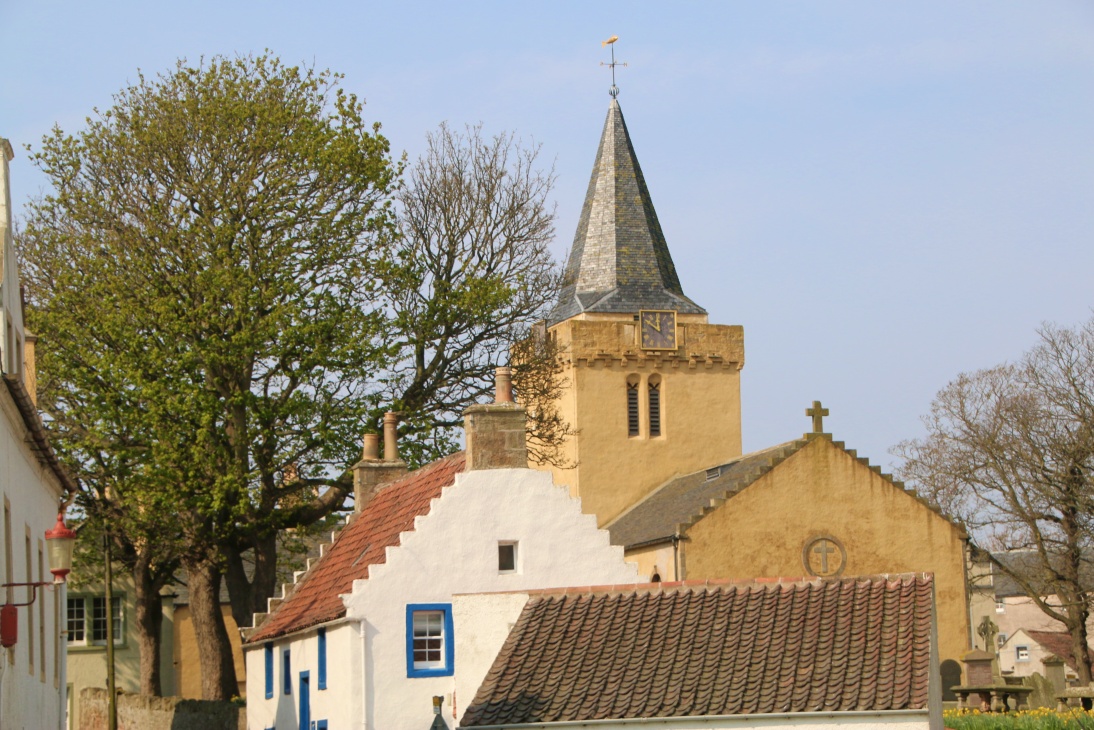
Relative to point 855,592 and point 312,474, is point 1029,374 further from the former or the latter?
point 855,592

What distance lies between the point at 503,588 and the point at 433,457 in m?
8.05

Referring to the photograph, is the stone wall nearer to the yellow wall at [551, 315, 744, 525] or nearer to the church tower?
the church tower

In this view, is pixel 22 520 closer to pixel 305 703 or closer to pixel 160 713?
pixel 305 703

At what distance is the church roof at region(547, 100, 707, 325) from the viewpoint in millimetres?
65938

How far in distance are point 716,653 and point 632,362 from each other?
134 feet

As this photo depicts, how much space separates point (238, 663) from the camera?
56938mm

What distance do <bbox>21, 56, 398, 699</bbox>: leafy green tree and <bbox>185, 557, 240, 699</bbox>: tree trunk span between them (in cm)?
4

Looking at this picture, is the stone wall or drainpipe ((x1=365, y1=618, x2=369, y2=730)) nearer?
drainpipe ((x1=365, y1=618, x2=369, y2=730))

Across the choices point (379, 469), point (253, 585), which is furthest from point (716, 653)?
point (253, 585)

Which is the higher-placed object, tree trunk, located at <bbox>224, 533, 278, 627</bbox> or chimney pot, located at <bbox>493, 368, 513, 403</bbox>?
chimney pot, located at <bbox>493, 368, 513, 403</bbox>

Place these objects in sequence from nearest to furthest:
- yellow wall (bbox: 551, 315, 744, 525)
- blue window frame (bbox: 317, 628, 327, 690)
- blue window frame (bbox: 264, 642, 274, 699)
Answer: blue window frame (bbox: 317, 628, 327, 690)
blue window frame (bbox: 264, 642, 274, 699)
yellow wall (bbox: 551, 315, 744, 525)

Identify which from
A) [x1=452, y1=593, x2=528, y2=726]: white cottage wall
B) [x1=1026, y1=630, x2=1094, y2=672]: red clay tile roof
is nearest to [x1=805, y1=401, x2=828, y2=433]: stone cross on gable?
[x1=452, y1=593, x2=528, y2=726]: white cottage wall

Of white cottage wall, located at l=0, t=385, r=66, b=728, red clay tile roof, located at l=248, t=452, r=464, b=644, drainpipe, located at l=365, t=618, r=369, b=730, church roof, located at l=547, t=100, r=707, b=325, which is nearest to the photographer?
white cottage wall, located at l=0, t=385, r=66, b=728

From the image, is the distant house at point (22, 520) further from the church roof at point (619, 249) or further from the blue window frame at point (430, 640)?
the church roof at point (619, 249)
